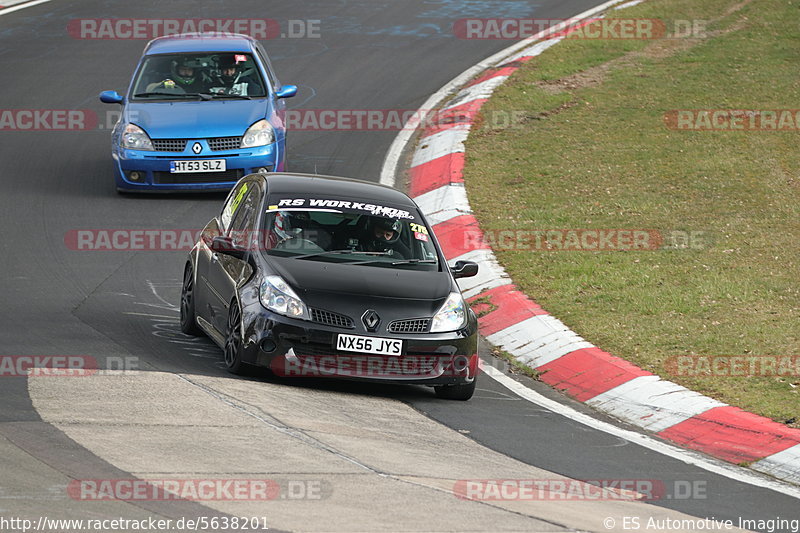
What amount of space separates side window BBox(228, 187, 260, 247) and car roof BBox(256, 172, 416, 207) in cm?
18

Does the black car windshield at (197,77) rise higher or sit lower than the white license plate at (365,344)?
higher

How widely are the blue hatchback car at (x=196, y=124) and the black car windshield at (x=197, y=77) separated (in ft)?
0.04

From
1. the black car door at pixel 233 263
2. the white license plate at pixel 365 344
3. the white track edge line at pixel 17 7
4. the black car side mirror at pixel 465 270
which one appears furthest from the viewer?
the white track edge line at pixel 17 7

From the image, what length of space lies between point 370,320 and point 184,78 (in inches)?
314

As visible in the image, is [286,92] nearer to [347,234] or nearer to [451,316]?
[347,234]

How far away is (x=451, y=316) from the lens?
9695 millimetres

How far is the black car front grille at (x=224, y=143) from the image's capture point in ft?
50.6

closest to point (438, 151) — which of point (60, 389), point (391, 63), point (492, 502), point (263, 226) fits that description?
point (391, 63)

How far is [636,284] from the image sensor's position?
1249 cm

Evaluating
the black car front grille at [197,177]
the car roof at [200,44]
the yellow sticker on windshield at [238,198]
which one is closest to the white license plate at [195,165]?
the black car front grille at [197,177]

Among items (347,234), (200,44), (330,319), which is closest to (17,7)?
(200,44)

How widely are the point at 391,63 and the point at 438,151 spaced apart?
548cm

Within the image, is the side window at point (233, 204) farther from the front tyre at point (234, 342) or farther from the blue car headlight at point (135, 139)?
the blue car headlight at point (135, 139)

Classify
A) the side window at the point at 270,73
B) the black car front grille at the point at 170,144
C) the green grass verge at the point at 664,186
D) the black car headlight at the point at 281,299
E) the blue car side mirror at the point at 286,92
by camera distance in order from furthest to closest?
the side window at the point at 270,73 < the blue car side mirror at the point at 286,92 < the black car front grille at the point at 170,144 < the green grass verge at the point at 664,186 < the black car headlight at the point at 281,299
